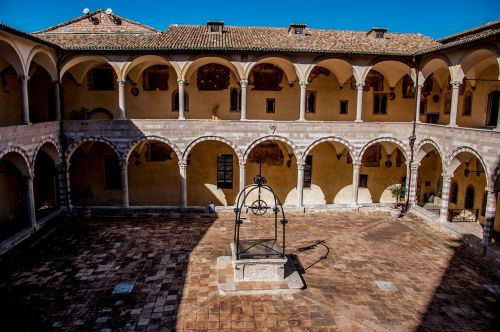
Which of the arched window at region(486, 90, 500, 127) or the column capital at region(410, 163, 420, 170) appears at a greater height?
the arched window at region(486, 90, 500, 127)

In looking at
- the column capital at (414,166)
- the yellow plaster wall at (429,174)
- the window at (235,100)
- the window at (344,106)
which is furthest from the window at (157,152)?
the yellow plaster wall at (429,174)

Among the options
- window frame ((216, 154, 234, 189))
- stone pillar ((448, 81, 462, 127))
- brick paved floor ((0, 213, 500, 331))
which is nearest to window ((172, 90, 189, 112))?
window frame ((216, 154, 234, 189))

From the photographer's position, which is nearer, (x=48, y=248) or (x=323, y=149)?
(x=48, y=248)

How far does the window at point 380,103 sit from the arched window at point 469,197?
6130 mm

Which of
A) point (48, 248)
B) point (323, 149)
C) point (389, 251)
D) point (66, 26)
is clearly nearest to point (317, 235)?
point (389, 251)

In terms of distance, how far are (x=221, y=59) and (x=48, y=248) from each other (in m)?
11.3

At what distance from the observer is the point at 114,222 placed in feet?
60.6

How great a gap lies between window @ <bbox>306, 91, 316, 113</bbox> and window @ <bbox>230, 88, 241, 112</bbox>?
3905 mm

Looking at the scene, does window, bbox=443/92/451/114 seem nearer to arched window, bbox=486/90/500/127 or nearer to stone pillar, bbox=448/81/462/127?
arched window, bbox=486/90/500/127

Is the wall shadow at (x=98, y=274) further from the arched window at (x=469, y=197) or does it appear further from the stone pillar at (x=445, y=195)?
the arched window at (x=469, y=197)

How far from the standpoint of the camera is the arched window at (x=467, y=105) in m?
20.2

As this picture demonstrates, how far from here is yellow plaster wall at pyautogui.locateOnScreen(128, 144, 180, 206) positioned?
891 inches

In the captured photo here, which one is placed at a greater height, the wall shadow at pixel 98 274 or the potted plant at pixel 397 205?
the potted plant at pixel 397 205

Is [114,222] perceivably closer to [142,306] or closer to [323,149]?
[142,306]
